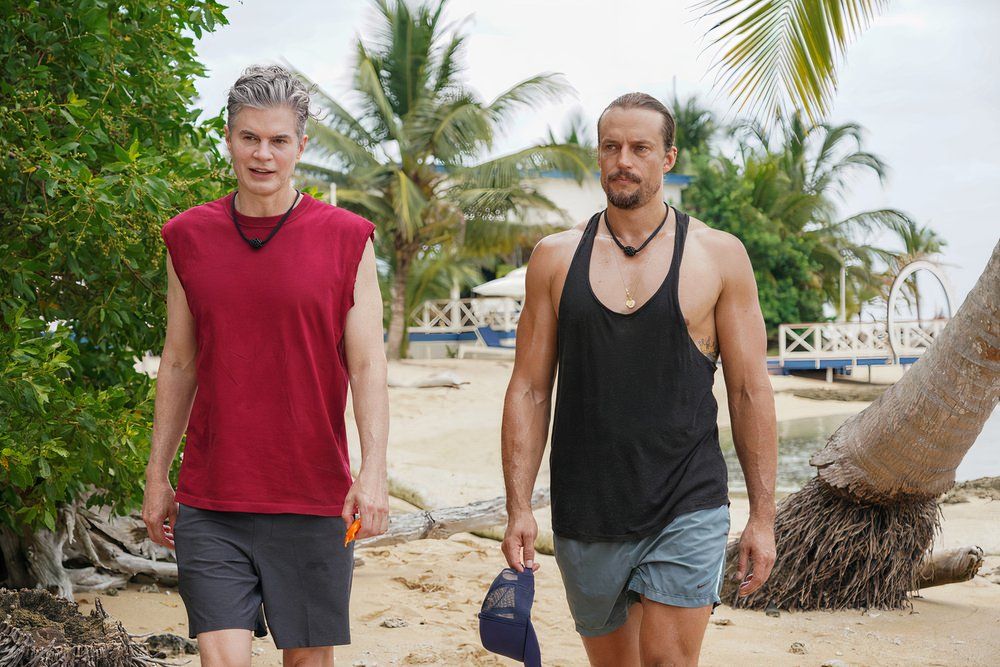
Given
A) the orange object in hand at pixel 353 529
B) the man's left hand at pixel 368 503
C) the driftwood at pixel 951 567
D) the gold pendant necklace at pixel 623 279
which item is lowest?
the driftwood at pixel 951 567

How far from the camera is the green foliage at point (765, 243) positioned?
32000 mm

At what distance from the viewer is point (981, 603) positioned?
264 inches

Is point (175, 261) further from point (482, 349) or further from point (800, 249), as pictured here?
point (800, 249)

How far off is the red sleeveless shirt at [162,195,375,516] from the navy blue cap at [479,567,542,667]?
0.64 m

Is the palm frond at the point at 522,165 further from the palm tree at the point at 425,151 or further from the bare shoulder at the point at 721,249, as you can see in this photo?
the bare shoulder at the point at 721,249

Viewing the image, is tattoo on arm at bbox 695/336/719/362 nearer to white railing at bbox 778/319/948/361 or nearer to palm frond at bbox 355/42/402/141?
palm frond at bbox 355/42/402/141

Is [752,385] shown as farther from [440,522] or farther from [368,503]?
[440,522]

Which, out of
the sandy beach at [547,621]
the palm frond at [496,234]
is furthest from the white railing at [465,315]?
the sandy beach at [547,621]

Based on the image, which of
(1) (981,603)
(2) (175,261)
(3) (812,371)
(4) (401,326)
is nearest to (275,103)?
(2) (175,261)

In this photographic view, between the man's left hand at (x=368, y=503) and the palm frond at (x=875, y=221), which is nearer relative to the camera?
the man's left hand at (x=368, y=503)

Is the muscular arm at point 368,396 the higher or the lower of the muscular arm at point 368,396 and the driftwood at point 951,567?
the higher

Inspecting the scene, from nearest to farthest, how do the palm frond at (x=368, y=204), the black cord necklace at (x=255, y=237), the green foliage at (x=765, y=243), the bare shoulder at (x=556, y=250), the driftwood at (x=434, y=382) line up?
the black cord necklace at (x=255, y=237), the bare shoulder at (x=556, y=250), the driftwood at (x=434, y=382), the palm frond at (x=368, y=204), the green foliage at (x=765, y=243)

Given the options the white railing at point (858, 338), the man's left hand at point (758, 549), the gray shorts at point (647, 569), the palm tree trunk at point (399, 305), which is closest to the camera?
the gray shorts at point (647, 569)

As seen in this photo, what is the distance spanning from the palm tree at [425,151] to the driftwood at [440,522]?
18.8m
